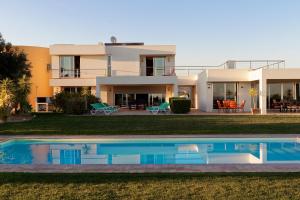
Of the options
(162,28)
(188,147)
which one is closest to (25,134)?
(188,147)

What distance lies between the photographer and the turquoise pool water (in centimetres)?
918

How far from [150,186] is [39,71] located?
2944cm

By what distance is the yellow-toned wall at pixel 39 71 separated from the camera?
32422mm

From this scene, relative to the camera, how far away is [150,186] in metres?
5.84

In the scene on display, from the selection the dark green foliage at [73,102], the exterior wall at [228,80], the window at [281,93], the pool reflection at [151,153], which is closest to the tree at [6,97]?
the dark green foliage at [73,102]

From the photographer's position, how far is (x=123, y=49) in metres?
30.8

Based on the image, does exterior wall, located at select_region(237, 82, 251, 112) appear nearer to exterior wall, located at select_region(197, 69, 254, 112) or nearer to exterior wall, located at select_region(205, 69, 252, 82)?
exterior wall, located at select_region(197, 69, 254, 112)

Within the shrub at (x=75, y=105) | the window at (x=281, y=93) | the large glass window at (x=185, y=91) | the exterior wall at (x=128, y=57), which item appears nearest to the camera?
the shrub at (x=75, y=105)

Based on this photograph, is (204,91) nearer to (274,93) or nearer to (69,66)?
(274,93)

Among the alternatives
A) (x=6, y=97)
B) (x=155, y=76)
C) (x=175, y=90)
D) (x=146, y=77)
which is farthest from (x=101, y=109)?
(x=6, y=97)

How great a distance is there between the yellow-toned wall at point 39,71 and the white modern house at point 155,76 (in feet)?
7.29

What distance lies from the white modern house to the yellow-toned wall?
7.29 feet

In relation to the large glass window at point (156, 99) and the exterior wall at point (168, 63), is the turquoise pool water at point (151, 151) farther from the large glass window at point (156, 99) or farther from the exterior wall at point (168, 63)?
the large glass window at point (156, 99)

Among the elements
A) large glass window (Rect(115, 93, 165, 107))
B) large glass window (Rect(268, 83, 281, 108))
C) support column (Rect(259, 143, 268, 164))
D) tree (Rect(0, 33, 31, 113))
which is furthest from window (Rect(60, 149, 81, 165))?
large glass window (Rect(115, 93, 165, 107))
